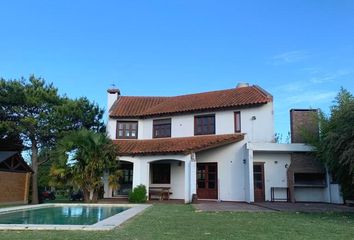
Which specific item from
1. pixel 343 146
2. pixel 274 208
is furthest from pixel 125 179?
pixel 343 146

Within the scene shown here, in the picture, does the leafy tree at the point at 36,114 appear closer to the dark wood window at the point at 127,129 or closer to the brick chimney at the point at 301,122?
the dark wood window at the point at 127,129

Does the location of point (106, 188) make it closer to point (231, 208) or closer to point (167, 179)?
point (167, 179)

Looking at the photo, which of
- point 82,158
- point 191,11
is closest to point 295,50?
point 191,11

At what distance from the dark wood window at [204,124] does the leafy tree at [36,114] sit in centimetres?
924

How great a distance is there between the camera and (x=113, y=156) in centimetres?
2284

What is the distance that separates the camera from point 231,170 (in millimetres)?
23312

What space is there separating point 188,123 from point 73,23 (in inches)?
405

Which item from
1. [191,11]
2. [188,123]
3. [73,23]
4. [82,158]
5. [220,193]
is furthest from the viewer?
[188,123]

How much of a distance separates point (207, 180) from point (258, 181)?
3.34 meters

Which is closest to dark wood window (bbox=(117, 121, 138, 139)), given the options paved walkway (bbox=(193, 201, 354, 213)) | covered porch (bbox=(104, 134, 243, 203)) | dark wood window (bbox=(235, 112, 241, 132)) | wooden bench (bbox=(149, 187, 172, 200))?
covered porch (bbox=(104, 134, 243, 203))

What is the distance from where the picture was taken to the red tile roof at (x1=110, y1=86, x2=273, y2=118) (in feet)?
79.0

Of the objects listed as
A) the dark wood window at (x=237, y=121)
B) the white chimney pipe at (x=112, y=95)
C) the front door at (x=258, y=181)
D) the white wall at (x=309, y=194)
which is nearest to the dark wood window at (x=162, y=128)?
the white chimney pipe at (x=112, y=95)

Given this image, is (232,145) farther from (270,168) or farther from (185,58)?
(185,58)

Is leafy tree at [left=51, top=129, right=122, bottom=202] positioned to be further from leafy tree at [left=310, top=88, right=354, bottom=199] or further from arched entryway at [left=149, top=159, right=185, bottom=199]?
leafy tree at [left=310, top=88, right=354, bottom=199]
